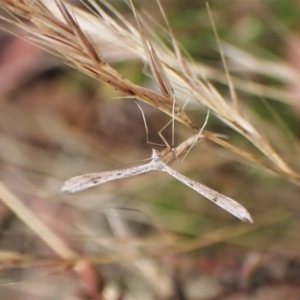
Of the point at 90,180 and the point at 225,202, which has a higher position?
the point at 90,180

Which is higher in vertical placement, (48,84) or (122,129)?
(48,84)

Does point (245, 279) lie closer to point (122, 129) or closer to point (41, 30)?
point (41, 30)

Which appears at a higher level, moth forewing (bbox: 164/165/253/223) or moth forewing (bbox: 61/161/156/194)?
moth forewing (bbox: 61/161/156/194)

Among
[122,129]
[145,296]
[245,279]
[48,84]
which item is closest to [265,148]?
[245,279]

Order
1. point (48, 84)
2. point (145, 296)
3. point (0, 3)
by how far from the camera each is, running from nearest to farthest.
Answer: point (0, 3) < point (145, 296) < point (48, 84)

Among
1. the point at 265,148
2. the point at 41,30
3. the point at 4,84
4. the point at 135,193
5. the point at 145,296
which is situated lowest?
the point at 145,296

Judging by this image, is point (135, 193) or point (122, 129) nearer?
point (135, 193)

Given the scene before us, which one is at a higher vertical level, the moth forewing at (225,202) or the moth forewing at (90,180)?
the moth forewing at (90,180)

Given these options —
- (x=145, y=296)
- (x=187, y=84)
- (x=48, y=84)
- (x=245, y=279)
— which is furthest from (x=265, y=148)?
(x=48, y=84)

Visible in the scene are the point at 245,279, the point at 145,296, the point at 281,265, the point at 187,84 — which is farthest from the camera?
the point at 145,296
